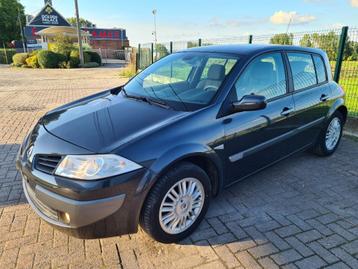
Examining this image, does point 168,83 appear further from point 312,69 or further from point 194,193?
point 312,69

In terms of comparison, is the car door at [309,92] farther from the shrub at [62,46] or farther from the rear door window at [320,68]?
the shrub at [62,46]

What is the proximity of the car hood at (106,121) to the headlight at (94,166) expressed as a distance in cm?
8

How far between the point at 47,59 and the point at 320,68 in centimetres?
2522

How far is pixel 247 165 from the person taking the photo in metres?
3.28

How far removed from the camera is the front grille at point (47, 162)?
2.35m

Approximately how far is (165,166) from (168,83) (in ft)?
4.70

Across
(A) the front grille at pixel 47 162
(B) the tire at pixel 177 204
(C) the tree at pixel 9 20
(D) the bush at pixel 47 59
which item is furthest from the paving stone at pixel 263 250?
(C) the tree at pixel 9 20

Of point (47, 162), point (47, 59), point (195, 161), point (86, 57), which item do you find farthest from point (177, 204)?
point (86, 57)

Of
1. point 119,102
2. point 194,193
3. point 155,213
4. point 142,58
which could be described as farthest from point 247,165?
point 142,58

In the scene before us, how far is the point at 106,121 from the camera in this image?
2.77 meters

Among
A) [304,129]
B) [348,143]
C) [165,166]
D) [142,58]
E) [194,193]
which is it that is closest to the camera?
[165,166]

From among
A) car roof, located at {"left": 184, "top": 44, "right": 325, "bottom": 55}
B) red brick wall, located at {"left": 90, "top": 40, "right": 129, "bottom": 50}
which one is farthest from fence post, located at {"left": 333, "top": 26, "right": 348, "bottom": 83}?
red brick wall, located at {"left": 90, "top": 40, "right": 129, "bottom": 50}

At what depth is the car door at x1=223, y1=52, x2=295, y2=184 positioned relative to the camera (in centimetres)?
302

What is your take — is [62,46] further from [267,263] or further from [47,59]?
[267,263]
